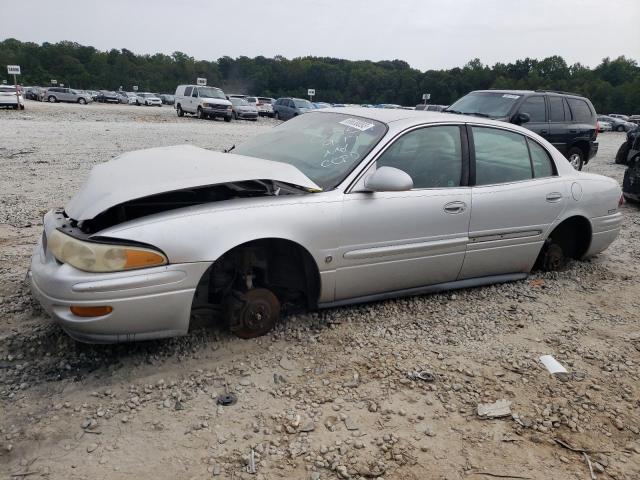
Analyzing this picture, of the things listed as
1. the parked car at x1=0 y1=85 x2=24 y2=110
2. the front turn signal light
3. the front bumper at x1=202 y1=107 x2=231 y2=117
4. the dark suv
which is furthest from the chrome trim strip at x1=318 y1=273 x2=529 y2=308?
the parked car at x1=0 y1=85 x2=24 y2=110

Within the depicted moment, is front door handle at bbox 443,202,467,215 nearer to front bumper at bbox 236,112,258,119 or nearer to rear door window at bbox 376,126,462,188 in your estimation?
rear door window at bbox 376,126,462,188

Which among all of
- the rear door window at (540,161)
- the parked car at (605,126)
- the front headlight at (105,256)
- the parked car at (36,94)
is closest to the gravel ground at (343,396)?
the front headlight at (105,256)

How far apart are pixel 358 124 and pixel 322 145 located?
0.33m

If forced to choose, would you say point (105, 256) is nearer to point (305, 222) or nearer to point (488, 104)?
point (305, 222)

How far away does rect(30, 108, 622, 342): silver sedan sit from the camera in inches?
106

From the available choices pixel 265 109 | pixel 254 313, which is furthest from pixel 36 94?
pixel 254 313

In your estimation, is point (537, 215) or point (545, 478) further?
point (537, 215)

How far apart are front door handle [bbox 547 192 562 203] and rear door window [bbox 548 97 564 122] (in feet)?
22.2

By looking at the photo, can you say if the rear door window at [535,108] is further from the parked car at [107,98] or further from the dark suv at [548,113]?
the parked car at [107,98]

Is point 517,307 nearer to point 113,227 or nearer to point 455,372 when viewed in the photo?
point 455,372

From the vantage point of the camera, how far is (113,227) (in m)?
2.74

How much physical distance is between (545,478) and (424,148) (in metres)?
2.34

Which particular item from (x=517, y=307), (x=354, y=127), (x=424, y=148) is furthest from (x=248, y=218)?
(x=517, y=307)

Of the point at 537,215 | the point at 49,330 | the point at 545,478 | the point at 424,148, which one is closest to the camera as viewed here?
the point at 545,478
